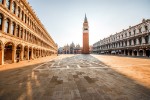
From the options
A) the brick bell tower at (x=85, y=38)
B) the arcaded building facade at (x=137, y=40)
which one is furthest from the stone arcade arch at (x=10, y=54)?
the brick bell tower at (x=85, y=38)

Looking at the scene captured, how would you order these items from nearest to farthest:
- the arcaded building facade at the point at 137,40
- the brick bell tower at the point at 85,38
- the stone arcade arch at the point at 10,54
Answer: the stone arcade arch at the point at 10,54 → the arcaded building facade at the point at 137,40 → the brick bell tower at the point at 85,38

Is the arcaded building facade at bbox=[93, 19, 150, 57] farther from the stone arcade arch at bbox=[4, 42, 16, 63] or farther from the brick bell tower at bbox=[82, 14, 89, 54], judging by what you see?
the stone arcade arch at bbox=[4, 42, 16, 63]

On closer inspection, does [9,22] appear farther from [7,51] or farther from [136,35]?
[136,35]

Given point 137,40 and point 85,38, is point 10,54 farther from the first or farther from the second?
point 85,38

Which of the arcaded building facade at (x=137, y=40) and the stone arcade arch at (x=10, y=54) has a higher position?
the arcaded building facade at (x=137, y=40)

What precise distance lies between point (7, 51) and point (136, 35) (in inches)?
1648

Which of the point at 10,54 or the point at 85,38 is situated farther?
the point at 85,38

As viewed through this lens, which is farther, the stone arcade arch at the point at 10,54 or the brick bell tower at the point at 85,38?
the brick bell tower at the point at 85,38

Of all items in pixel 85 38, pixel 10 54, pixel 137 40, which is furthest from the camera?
pixel 85 38

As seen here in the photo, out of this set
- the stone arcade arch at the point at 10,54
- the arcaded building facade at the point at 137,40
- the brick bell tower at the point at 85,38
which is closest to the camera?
the stone arcade arch at the point at 10,54

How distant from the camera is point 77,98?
3779 millimetres

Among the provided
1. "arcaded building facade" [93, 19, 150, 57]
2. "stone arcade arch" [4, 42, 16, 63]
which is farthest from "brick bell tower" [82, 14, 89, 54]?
"stone arcade arch" [4, 42, 16, 63]

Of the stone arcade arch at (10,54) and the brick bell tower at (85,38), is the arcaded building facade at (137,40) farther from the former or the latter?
the stone arcade arch at (10,54)

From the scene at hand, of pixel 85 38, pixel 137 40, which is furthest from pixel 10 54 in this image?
pixel 85 38
